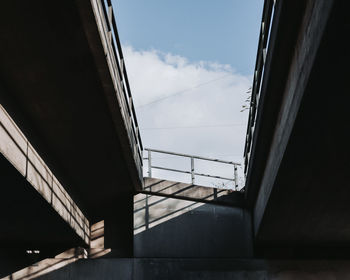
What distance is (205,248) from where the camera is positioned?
15750 millimetres

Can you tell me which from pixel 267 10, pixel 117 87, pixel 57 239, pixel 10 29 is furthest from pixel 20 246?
pixel 267 10

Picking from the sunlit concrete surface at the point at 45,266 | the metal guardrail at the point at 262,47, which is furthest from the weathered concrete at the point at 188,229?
the metal guardrail at the point at 262,47

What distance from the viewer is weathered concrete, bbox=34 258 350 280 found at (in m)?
15.1

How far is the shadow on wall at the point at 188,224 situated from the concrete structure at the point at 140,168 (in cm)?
3

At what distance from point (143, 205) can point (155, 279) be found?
8.38ft

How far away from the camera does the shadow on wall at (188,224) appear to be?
15.7 m

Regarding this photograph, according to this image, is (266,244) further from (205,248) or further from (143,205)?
(143,205)

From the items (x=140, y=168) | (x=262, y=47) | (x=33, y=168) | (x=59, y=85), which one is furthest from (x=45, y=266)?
(x=262, y=47)

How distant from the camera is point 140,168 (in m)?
15.6

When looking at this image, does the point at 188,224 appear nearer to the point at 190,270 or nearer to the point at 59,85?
the point at 190,270

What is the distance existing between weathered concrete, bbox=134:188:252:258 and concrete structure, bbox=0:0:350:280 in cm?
3

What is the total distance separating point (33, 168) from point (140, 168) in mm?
6492

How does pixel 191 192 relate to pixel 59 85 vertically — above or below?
above

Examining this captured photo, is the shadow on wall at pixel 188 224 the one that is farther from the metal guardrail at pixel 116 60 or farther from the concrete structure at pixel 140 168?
the metal guardrail at pixel 116 60
